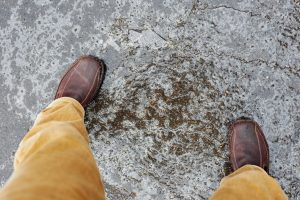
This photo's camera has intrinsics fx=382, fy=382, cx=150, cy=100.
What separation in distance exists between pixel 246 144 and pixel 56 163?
2.67ft

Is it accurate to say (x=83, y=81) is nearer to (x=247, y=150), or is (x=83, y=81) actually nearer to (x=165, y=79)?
(x=165, y=79)

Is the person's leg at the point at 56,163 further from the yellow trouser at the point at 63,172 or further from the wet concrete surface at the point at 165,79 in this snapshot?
the wet concrete surface at the point at 165,79

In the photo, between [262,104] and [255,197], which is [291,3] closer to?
[262,104]

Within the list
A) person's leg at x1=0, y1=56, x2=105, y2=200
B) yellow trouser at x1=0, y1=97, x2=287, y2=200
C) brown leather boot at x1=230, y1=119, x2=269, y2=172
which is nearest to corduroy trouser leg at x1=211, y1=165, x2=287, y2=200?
yellow trouser at x1=0, y1=97, x2=287, y2=200

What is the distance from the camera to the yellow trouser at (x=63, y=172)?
3.31 ft

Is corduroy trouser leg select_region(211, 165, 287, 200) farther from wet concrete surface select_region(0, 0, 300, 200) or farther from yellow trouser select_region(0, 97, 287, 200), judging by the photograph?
wet concrete surface select_region(0, 0, 300, 200)

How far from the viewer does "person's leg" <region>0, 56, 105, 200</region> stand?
1.00 meters

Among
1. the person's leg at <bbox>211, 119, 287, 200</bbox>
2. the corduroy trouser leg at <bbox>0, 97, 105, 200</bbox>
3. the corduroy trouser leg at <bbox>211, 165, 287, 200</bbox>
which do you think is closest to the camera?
the corduroy trouser leg at <bbox>0, 97, 105, 200</bbox>

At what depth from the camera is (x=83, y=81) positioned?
5.26 feet

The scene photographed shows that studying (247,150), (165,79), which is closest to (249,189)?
(247,150)

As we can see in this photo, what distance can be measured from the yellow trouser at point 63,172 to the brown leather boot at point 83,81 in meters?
0.16

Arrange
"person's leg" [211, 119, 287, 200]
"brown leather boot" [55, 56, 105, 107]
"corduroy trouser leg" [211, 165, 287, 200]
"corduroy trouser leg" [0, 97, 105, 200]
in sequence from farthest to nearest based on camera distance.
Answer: "brown leather boot" [55, 56, 105, 107] < "person's leg" [211, 119, 287, 200] < "corduroy trouser leg" [211, 165, 287, 200] < "corduroy trouser leg" [0, 97, 105, 200]

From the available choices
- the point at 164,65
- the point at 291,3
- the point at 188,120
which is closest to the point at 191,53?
the point at 164,65

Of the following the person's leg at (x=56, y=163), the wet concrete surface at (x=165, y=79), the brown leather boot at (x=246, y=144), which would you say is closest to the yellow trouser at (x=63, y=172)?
the person's leg at (x=56, y=163)
